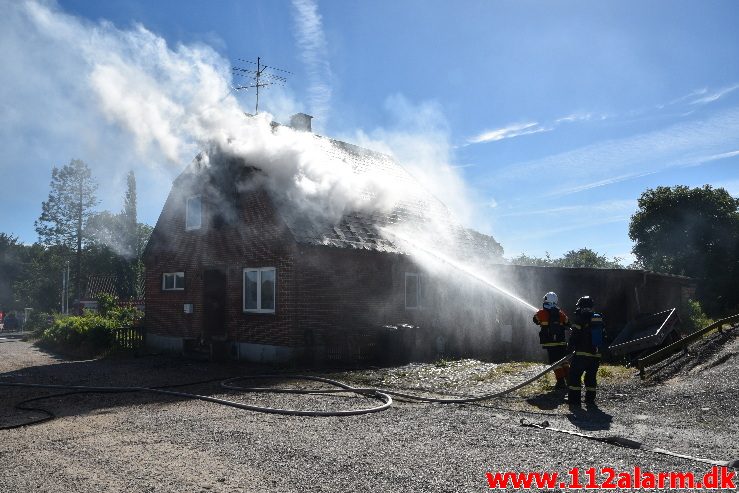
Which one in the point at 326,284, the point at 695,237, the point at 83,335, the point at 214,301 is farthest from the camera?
the point at 695,237

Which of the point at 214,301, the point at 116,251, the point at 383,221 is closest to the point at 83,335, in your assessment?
the point at 214,301

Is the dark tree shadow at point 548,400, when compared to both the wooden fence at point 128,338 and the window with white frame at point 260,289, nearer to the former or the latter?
the window with white frame at point 260,289

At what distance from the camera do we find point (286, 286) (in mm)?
13758

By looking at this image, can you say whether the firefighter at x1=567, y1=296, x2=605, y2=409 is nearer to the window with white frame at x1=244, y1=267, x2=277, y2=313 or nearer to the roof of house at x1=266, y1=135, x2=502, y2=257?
the roof of house at x1=266, y1=135, x2=502, y2=257

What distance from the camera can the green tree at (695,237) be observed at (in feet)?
114

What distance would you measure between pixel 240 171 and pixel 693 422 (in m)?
12.4

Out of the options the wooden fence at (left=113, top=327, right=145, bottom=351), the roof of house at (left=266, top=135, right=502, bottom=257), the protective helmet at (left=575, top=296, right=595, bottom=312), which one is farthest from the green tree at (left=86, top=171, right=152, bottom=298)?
the protective helmet at (left=575, top=296, right=595, bottom=312)

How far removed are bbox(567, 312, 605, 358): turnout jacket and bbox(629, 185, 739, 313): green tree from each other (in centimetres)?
3058

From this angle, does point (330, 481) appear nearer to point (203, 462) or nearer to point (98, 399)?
point (203, 462)

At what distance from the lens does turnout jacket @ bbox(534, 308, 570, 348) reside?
963 centimetres

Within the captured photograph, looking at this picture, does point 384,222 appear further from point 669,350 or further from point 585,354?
point 585,354

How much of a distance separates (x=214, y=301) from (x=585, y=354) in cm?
1122

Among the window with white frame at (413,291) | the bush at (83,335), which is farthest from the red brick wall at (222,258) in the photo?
the window with white frame at (413,291)

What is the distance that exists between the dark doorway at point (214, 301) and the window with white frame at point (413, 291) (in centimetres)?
543
